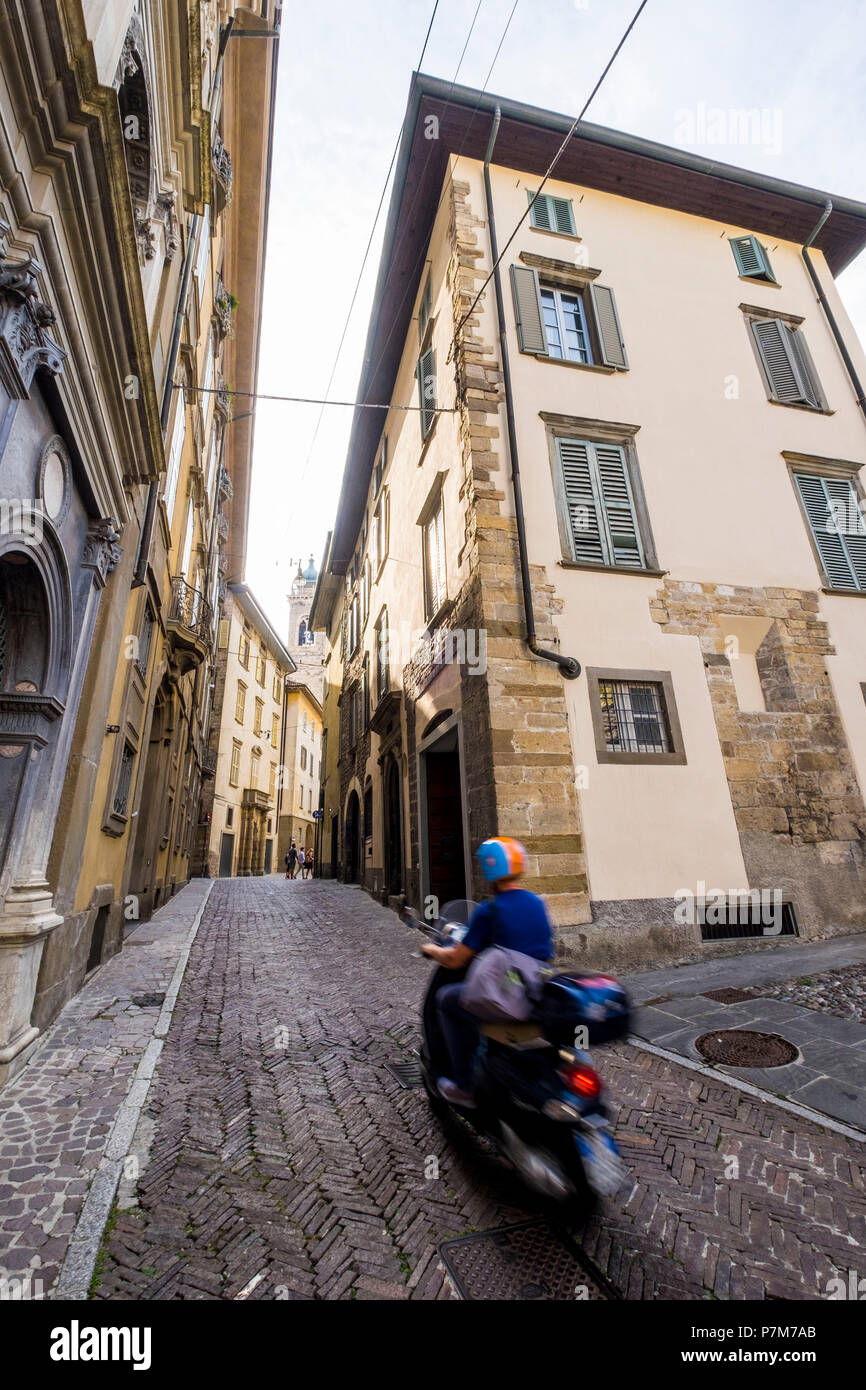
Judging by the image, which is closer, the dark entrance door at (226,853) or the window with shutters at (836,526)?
the window with shutters at (836,526)

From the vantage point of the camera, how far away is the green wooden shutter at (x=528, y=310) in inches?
362

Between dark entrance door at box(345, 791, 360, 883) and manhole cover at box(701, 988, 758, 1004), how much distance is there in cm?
1358

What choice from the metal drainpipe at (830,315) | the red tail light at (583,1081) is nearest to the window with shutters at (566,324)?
the metal drainpipe at (830,315)

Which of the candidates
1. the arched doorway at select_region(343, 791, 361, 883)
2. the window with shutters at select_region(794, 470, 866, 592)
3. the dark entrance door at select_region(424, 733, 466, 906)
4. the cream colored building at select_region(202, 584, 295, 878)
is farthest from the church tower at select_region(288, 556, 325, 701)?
the window with shutters at select_region(794, 470, 866, 592)

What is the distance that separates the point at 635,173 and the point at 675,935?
522 inches

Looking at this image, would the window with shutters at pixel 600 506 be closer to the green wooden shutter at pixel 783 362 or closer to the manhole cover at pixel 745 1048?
the green wooden shutter at pixel 783 362

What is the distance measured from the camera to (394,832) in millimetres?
13281

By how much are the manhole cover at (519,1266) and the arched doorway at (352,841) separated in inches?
637

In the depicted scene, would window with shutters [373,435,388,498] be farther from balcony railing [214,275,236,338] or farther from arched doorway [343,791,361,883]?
arched doorway [343,791,361,883]

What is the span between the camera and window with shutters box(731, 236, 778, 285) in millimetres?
11461

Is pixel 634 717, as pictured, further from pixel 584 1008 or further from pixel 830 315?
pixel 830 315

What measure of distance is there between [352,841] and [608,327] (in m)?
15.5

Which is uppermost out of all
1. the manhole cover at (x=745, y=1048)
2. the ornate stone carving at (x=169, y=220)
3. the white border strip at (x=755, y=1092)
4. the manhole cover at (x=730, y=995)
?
the ornate stone carving at (x=169, y=220)
